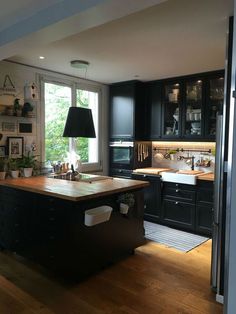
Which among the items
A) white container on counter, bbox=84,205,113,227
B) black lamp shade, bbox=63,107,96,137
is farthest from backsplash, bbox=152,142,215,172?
white container on counter, bbox=84,205,113,227

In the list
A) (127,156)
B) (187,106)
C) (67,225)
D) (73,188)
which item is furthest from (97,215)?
(187,106)

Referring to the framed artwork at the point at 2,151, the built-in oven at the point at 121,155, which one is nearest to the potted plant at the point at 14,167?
the framed artwork at the point at 2,151

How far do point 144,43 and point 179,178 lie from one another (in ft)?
6.88

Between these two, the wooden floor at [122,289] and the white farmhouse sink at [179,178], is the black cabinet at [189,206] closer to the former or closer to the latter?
the white farmhouse sink at [179,178]

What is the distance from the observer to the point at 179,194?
426 centimetres

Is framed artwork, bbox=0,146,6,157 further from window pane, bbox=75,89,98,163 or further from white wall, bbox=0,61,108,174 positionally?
window pane, bbox=75,89,98,163

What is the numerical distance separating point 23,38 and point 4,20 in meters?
0.28

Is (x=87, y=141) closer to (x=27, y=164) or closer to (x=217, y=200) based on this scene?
(x=27, y=164)

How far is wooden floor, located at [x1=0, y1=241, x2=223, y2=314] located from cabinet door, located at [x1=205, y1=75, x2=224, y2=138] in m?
1.98

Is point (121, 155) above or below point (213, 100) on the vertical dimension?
below

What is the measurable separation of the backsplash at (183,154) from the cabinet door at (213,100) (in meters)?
0.34

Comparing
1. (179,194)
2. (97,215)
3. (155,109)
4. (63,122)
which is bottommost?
(179,194)

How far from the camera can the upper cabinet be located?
422 centimetres

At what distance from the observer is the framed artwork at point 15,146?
12.3 ft
